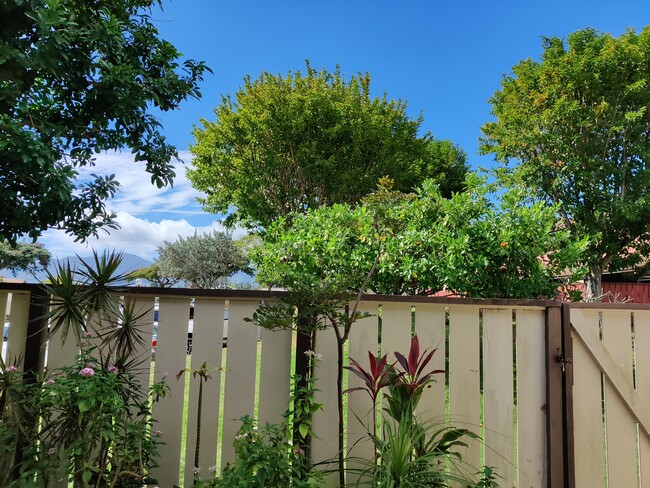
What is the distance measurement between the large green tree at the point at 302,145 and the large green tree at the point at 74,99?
33.7 ft

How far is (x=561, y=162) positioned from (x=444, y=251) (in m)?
10.1

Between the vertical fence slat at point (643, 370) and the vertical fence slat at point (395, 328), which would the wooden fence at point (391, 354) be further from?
the vertical fence slat at point (643, 370)

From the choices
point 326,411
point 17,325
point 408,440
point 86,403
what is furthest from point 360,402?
point 17,325

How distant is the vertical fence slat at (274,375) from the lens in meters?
2.50

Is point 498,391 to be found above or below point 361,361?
below

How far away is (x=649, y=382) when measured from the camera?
3.06 metres

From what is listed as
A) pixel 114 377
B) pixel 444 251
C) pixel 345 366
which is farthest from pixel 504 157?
pixel 114 377

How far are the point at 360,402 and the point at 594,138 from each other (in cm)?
1285

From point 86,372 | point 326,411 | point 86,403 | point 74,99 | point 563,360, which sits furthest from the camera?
point 74,99

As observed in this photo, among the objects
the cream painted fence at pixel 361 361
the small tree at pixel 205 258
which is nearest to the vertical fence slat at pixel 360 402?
the cream painted fence at pixel 361 361

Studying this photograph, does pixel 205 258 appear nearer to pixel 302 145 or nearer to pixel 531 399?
pixel 302 145

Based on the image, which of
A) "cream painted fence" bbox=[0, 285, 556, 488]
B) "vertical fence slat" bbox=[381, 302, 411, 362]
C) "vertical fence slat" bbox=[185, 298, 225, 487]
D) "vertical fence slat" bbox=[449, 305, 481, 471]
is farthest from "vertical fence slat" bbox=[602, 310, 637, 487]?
"vertical fence slat" bbox=[185, 298, 225, 487]

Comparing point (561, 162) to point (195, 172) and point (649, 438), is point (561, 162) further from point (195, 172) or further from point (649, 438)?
point (195, 172)

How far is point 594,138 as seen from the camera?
39.3ft
